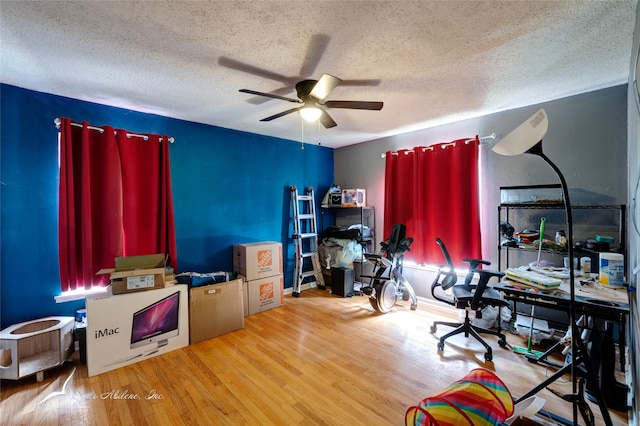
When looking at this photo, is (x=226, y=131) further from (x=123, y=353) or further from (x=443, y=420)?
(x=443, y=420)

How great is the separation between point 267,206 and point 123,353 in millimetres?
2293

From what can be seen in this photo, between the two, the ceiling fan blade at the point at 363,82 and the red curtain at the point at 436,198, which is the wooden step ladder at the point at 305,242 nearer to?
the red curtain at the point at 436,198

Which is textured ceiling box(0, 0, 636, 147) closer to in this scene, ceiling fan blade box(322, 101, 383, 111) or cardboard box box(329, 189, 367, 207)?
ceiling fan blade box(322, 101, 383, 111)

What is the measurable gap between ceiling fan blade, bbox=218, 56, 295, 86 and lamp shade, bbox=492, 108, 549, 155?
5.14ft

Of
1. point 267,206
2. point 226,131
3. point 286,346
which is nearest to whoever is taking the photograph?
point 286,346

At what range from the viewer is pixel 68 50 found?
170cm

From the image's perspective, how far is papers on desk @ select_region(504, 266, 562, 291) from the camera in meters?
1.70

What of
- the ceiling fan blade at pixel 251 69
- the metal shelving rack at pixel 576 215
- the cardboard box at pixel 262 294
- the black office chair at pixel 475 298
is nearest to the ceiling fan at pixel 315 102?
the ceiling fan blade at pixel 251 69

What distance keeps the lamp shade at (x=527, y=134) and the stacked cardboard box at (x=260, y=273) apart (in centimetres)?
277

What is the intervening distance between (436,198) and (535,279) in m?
1.78

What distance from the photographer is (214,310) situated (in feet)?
8.94

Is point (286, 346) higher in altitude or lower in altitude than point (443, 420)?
lower

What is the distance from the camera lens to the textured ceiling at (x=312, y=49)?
1.38m

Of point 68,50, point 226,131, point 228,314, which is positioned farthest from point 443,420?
point 226,131
